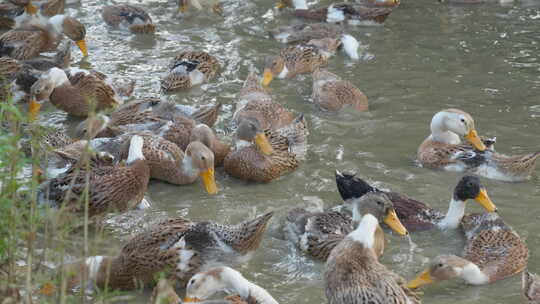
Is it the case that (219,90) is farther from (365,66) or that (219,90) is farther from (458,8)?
(458,8)

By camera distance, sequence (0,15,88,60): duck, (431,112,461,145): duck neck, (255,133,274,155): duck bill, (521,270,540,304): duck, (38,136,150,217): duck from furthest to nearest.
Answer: (0,15,88,60): duck < (431,112,461,145): duck neck < (255,133,274,155): duck bill < (38,136,150,217): duck < (521,270,540,304): duck

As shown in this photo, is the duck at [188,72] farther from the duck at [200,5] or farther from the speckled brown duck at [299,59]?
the duck at [200,5]

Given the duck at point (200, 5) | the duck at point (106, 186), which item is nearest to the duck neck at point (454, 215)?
the duck at point (106, 186)

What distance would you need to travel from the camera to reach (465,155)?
8.28m

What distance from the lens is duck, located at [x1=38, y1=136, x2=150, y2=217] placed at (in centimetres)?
700

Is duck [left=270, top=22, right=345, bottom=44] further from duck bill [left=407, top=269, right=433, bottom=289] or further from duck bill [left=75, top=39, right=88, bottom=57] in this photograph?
duck bill [left=407, top=269, right=433, bottom=289]

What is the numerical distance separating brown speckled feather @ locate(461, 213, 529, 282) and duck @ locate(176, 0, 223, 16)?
6.53 metres

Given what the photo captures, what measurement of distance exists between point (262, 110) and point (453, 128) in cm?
189

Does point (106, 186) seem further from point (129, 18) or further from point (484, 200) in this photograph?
point (129, 18)

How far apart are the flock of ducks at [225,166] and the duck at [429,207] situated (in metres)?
0.01

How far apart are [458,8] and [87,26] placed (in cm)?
527

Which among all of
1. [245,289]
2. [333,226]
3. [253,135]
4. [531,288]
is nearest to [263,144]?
[253,135]

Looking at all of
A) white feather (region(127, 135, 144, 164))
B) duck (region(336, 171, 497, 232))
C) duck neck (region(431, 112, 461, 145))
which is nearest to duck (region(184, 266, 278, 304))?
duck (region(336, 171, 497, 232))

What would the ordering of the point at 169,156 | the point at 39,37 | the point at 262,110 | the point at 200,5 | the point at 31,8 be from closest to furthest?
the point at 169,156 → the point at 262,110 → the point at 39,37 → the point at 31,8 → the point at 200,5
